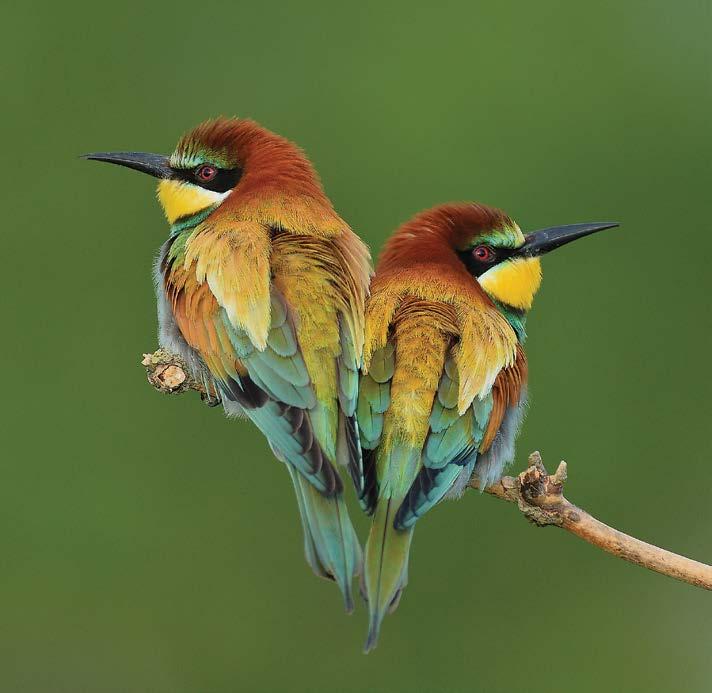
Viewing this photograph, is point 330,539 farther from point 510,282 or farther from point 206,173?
point 206,173

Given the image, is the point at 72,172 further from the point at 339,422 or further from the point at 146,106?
the point at 339,422

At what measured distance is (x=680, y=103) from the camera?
18.9ft

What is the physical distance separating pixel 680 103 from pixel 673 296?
892 millimetres

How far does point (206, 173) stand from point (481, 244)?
21.8 inches

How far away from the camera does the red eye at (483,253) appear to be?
3059 mm

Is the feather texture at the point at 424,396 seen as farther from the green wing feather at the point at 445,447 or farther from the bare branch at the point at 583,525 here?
the bare branch at the point at 583,525

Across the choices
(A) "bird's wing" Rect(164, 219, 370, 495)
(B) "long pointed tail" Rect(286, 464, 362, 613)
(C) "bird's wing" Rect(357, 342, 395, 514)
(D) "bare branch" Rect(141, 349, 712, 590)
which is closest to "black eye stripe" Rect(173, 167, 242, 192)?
(A) "bird's wing" Rect(164, 219, 370, 495)

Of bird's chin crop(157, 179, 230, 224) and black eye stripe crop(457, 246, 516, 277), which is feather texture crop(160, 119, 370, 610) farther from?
Answer: black eye stripe crop(457, 246, 516, 277)

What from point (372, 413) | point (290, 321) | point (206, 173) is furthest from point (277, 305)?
point (206, 173)

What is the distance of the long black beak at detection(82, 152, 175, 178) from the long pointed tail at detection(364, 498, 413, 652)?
2.95 feet

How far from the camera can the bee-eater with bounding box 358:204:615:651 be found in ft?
8.76

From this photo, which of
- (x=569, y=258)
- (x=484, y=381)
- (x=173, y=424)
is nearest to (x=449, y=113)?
(x=569, y=258)

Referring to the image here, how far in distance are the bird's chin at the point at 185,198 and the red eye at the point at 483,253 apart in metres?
0.50

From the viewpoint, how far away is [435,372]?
2.74m
